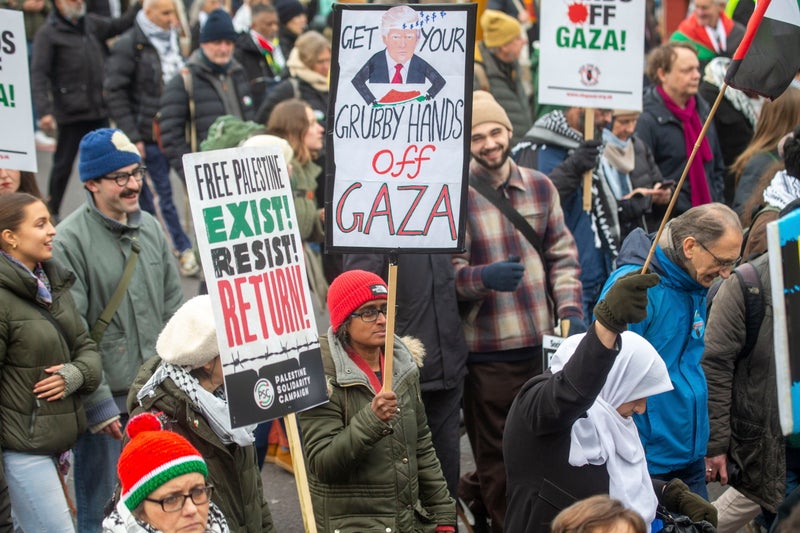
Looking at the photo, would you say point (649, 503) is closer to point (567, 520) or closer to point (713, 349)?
point (567, 520)

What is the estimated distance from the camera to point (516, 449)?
397cm

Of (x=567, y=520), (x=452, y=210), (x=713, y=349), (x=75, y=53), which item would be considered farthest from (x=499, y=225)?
(x=75, y=53)

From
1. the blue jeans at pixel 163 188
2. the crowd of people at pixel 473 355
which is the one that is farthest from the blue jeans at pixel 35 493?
the blue jeans at pixel 163 188

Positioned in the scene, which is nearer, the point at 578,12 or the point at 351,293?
the point at 351,293

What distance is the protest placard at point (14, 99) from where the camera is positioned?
6164 millimetres

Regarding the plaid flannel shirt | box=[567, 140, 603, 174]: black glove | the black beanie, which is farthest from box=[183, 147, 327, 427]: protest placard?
the black beanie

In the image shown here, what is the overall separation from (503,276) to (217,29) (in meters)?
4.53

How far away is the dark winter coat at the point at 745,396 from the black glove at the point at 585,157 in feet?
4.88

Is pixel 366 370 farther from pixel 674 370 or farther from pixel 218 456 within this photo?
pixel 674 370

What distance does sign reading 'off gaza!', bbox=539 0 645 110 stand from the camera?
7.17 metres

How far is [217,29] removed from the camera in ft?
30.7

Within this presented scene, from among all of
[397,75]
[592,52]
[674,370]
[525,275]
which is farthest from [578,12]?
[397,75]

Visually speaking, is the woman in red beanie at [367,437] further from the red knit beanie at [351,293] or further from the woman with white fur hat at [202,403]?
the woman with white fur hat at [202,403]

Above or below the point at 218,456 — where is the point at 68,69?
above
